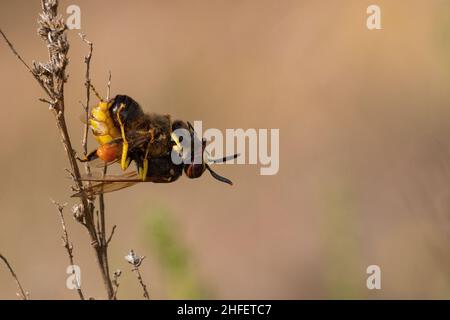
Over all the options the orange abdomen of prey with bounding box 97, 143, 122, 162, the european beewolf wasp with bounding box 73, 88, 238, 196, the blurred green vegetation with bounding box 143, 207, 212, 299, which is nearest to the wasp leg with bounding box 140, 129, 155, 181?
the european beewolf wasp with bounding box 73, 88, 238, 196

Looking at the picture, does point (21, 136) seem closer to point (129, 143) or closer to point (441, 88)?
point (441, 88)

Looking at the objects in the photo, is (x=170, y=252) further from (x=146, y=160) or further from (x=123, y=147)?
(x=123, y=147)

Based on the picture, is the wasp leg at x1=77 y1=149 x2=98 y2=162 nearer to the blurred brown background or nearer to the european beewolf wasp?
the european beewolf wasp

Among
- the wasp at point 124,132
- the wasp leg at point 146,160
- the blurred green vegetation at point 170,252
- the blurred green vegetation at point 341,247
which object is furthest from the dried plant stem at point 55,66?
the blurred green vegetation at point 341,247

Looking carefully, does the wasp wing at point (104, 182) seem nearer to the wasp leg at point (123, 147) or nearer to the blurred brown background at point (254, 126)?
the wasp leg at point (123, 147)

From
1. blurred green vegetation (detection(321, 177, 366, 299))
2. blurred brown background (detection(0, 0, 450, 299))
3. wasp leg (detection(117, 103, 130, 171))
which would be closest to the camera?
wasp leg (detection(117, 103, 130, 171))

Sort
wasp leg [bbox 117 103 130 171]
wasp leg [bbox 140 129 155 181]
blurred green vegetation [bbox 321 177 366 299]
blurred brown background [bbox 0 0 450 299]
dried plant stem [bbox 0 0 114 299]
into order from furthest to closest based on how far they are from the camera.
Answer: blurred brown background [bbox 0 0 450 299] → blurred green vegetation [bbox 321 177 366 299] → wasp leg [bbox 140 129 155 181] → wasp leg [bbox 117 103 130 171] → dried plant stem [bbox 0 0 114 299]
